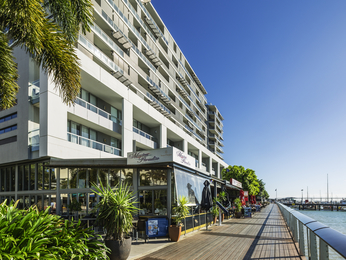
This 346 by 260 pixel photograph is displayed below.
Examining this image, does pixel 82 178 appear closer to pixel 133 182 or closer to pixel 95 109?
pixel 133 182

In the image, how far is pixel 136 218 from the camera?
42.9 ft

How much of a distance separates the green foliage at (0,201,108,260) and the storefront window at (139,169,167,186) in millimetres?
7703

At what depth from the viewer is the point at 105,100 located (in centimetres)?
2577

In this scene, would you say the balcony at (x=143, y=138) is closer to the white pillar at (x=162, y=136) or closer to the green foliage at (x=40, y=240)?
the white pillar at (x=162, y=136)

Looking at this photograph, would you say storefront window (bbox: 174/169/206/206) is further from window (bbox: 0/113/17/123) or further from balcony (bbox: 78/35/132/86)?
balcony (bbox: 78/35/132/86)

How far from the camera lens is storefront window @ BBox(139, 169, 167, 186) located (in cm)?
Answer: 1435

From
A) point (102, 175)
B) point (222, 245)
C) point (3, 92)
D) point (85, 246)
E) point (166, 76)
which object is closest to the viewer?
point (85, 246)

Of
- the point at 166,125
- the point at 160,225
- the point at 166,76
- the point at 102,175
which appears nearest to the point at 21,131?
the point at 102,175

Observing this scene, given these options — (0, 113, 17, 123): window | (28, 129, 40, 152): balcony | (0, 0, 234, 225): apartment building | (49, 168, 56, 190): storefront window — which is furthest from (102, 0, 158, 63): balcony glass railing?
(49, 168, 56, 190): storefront window

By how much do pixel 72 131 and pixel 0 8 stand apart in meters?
15.3

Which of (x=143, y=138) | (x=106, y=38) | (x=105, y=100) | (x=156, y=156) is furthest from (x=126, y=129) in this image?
(x=156, y=156)

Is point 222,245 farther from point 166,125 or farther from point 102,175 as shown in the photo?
point 166,125

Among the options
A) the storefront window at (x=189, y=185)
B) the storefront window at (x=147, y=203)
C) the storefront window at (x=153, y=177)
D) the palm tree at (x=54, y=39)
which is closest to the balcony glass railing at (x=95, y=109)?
the storefront window at (x=153, y=177)

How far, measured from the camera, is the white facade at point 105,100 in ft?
61.6
